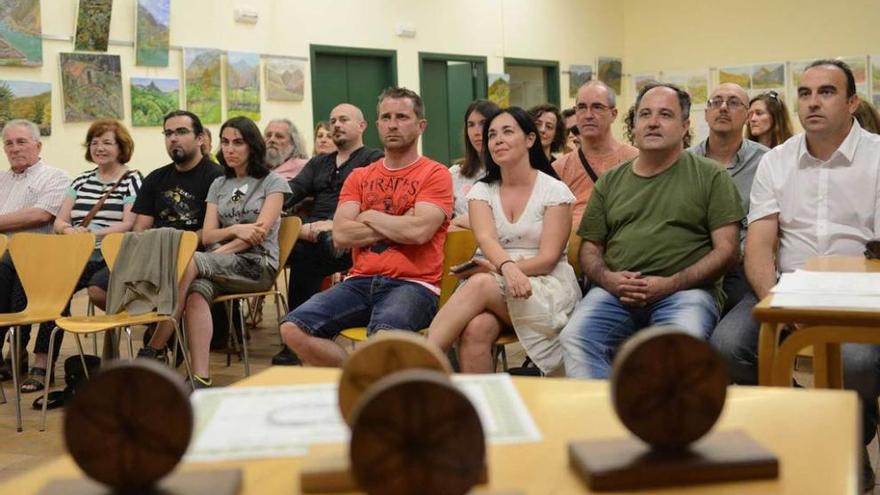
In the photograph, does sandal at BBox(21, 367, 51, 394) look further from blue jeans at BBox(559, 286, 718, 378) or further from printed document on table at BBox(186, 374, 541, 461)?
printed document on table at BBox(186, 374, 541, 461)

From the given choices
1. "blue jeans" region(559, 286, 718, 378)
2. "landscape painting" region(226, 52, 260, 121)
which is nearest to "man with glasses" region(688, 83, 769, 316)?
"blue jeans" region(559, 286, 718, 378)

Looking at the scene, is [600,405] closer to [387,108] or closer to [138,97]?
[387,108]

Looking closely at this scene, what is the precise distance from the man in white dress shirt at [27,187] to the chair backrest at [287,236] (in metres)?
1.57

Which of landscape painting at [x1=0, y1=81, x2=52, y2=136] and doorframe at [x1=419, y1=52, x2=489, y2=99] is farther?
doorframe at [x1=419, y1=52, x2=489, y2=99]

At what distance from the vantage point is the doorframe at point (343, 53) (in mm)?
10188

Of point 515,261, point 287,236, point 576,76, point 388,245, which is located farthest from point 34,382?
point 576,76

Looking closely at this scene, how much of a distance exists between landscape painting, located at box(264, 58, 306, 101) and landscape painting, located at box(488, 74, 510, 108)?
3202mm

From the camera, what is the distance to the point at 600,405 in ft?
4.60

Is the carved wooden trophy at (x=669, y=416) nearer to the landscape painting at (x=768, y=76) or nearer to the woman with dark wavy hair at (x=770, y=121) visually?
the woman with dark wavy hair at (x=770, y=121)

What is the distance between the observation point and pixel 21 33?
25.0 ft

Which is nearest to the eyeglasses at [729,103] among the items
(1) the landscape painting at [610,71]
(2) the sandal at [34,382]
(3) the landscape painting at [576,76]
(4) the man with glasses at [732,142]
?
(4) the man with glasses at [732,142]

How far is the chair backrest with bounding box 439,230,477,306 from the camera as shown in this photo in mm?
4062

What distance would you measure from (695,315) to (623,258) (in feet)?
1.32

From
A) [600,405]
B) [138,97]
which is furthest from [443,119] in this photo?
[600,405]
